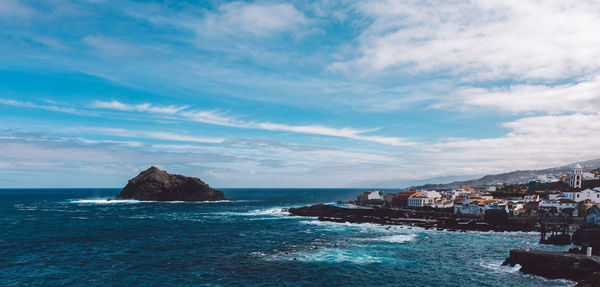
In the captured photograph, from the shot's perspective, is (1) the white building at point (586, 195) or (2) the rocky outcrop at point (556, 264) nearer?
(2) the rocky outcrop at point (556, 264)

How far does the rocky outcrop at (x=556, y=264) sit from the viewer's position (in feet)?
137

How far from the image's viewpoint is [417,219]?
348 ft

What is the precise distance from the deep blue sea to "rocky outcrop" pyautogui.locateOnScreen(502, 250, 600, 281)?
1565mm

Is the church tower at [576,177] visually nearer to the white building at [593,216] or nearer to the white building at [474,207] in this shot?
the white building at [474,207]

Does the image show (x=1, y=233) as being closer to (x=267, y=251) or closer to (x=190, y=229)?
(x=190, y=229)

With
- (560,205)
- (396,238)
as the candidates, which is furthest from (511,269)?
(560,205)

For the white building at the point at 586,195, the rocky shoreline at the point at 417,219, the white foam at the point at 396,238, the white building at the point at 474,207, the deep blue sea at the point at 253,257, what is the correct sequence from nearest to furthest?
the deep blue sea at the point at 253,257, the white foam at the point at 396,238, the rocky shoreline at the point at 417,219, the white building at the point at 474,207, the white building at the point at 586,195

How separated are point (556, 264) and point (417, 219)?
207 feet

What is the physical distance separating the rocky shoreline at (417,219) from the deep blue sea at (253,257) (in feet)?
25.4

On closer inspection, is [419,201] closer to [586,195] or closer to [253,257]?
[586,195]

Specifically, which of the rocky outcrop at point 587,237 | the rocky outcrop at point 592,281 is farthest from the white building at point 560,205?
the rocky outcrop at point 592,281

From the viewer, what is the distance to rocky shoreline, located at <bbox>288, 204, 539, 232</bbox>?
87.0 metres

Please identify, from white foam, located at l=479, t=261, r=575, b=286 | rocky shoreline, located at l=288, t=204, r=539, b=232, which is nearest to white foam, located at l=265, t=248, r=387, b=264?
white foam, located at l=479, t=261, r=575, b=286

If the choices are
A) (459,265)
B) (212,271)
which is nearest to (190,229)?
(212,271)
